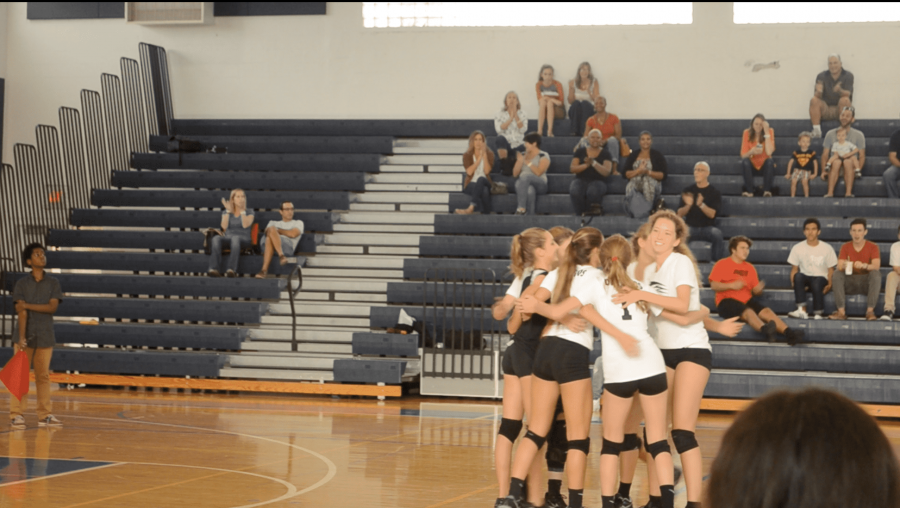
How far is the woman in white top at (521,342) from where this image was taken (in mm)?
4961

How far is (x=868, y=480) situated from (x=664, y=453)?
3.87 metres

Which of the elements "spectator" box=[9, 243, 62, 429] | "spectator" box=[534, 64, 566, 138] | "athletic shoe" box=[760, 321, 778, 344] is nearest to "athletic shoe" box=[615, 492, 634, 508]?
"spectator" box=[9, 243, 62, 429]

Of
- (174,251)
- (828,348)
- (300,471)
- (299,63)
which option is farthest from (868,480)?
(299,63)

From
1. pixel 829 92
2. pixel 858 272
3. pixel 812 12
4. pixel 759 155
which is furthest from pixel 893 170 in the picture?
pixel 812 12

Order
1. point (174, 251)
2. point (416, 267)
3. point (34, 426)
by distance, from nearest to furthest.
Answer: point (34, 426), point (416, 267), point (174, 251)

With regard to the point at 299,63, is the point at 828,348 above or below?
below

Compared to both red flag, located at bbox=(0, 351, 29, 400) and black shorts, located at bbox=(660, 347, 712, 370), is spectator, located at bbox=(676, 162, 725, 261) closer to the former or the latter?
black shorts, located at bbox=(660, 347, 712, 370)

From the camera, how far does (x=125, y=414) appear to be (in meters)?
9.44

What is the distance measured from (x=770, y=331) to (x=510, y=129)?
5.25 metres

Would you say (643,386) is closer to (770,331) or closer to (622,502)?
(622,502)

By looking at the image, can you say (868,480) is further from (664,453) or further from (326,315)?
(326,315)

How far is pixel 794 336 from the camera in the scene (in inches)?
410

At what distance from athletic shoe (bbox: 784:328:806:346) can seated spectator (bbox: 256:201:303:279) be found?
6.62 m

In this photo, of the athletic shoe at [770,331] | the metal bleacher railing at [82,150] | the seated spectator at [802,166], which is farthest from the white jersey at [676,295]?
the metal bleacher railing at [82,150]
